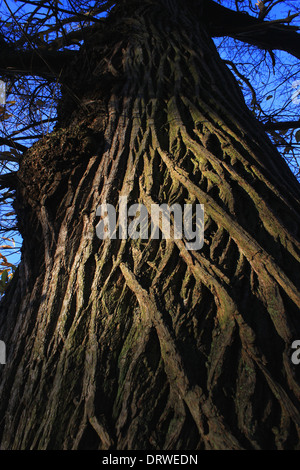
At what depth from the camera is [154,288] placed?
141 centimetres

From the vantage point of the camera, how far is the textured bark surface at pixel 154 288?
3.69 ft

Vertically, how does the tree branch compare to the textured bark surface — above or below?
above

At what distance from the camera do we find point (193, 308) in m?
1.34

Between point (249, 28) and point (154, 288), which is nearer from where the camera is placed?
point (154, 288)

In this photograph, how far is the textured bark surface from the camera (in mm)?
1124

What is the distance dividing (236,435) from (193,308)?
0.44 metres

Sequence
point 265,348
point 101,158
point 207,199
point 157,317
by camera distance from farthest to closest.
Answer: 1. point 101,158
2. point 207,199
3. point 157,317
4. point 265,348

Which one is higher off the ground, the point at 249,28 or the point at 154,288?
the point at 249,28

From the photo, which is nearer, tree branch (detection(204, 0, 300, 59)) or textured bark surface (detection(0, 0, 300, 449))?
textured bark surface (detection(0, 0, 300, 449))

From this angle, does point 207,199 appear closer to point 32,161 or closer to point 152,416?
point 152,416

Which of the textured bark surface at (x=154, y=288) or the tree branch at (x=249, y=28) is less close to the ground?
the tree branch at (x=249, y=28)

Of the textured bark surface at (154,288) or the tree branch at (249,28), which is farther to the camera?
the tree branch at (249,28)
